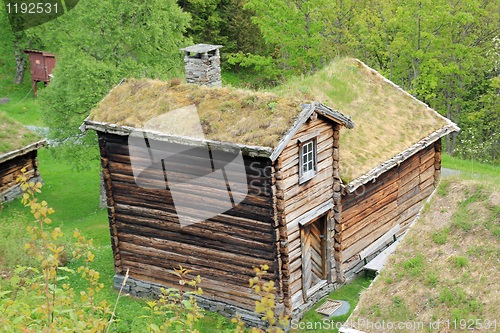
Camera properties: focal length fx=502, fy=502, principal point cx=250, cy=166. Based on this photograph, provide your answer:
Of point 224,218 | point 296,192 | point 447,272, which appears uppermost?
point 296,192

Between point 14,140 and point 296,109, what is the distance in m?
16.5

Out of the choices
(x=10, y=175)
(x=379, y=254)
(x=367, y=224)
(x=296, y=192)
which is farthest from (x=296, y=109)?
(x=10, y=175)

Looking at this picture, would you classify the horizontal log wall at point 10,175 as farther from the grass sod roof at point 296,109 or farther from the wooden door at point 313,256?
the wooden door at point 313,256

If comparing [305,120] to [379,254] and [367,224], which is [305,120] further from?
[379,254]

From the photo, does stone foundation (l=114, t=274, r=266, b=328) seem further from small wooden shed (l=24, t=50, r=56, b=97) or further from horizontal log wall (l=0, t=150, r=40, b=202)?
small wooden shed (l=24, t=50, r=56, b=97)

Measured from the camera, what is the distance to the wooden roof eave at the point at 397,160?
13555mm

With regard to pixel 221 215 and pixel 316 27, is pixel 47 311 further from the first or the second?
pixel 316 27

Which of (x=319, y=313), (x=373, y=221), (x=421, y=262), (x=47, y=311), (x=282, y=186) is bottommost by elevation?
(x=319, y=313)

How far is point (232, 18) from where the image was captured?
40562 mm

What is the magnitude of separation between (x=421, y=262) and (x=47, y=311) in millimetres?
8018

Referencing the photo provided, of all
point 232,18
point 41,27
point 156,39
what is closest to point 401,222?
point 156,39

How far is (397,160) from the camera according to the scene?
49.1 feet

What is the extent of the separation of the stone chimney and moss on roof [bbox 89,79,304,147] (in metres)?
1.26

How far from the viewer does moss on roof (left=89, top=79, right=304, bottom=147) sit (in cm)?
1147
